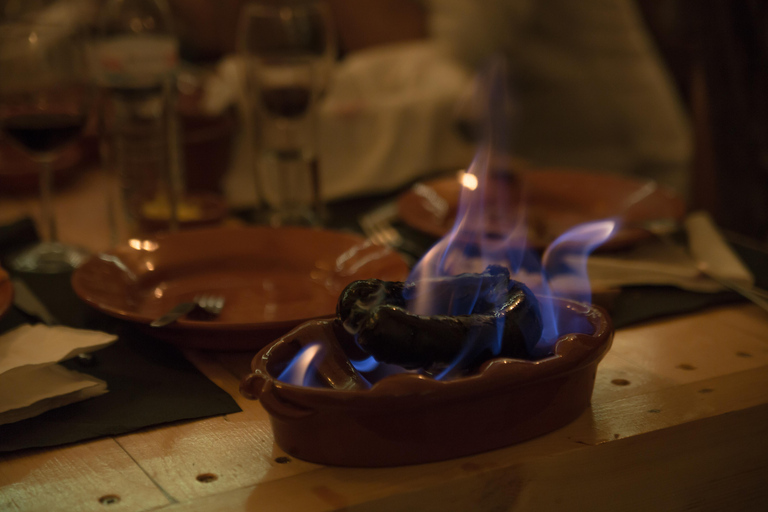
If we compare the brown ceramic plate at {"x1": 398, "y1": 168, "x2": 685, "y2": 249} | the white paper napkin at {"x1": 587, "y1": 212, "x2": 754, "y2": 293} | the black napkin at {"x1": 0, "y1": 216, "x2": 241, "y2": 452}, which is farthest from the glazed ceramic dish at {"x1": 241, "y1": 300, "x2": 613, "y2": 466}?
the brown ceramic plate at {"x1": 398, "y1": 168, "x2": 685, "y2": 249}

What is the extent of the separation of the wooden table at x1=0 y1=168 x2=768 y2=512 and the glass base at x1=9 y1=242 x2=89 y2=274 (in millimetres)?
Answer: 322

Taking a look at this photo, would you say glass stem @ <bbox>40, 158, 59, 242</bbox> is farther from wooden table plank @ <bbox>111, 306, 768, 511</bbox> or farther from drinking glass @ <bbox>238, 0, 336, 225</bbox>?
wooden table plank @ <bbox>111, 306, 768, 511</bbox>

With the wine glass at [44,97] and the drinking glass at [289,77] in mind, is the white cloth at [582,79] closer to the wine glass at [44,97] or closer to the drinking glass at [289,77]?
the drinking glass at [289,77]

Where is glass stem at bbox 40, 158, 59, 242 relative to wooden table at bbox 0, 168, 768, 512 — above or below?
above

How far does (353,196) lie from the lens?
4.14 ft

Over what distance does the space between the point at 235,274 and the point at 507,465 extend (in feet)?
1.51

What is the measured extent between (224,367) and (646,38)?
6.18ft

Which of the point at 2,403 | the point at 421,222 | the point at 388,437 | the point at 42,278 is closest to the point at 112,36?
the point at 42,278

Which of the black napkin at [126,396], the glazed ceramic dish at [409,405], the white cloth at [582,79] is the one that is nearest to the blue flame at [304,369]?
the glazed ceramic dish at [409,405]

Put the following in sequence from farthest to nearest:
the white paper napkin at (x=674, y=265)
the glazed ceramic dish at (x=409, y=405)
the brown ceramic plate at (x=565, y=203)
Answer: the brown ceramic plate at (x=565, y=203), the white paper napkin at (x=674, y=265), the glazed ceramic dish at (x=409, y=405)

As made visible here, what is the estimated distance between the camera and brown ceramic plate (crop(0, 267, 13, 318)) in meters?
0.65

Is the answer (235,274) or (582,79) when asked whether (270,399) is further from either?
(582,79)

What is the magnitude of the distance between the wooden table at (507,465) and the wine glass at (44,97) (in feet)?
1.22

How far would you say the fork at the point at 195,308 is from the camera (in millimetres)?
630
